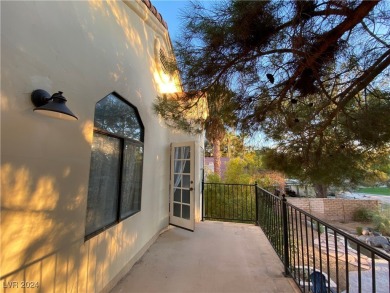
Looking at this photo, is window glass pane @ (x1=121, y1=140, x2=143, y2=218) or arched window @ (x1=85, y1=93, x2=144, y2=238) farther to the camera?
window glass pane @ (x1=121, y1=140, x2=143, y2=218)

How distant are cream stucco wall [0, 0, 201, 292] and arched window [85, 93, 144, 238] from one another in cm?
15

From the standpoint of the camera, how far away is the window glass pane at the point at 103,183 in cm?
223

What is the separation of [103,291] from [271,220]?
274 cm

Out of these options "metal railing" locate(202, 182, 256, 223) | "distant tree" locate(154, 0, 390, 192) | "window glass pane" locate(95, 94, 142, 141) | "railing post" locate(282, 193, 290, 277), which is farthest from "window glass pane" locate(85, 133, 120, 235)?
"metal railing" locate(202, 182, 256, 223)

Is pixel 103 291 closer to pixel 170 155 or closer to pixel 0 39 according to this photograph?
pixel 0 39

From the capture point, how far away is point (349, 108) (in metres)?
2.78

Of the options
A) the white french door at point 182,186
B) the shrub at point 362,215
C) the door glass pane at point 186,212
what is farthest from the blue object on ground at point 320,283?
the shrub at point 362,215

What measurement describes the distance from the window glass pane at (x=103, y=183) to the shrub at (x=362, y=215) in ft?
43.0

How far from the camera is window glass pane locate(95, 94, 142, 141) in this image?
2425 mm

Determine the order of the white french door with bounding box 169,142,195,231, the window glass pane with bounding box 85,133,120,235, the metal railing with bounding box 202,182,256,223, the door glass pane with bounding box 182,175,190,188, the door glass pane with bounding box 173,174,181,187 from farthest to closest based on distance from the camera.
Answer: the metal railing with bounding box 202,182,256,223, the door glass pane with bounding box 173,174,181,187, the door glass pane with bounding box 182,175,190,188, the white french door with bounding box 169,142,195,231, the window glass pane with bounding box 85,133,120,235

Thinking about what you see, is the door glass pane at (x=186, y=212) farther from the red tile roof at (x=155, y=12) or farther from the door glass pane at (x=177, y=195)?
the red tile roof at (x=155, y=12)

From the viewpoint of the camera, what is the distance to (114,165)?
8.78ft

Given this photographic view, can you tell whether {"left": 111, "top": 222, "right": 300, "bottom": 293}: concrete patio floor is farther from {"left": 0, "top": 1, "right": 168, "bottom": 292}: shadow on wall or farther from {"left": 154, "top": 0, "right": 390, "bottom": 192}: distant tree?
{"left": 154, "top": 0, "right": 390, "bottom": 192}: distant tree

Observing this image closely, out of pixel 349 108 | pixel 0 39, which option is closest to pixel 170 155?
pixel 349 108
